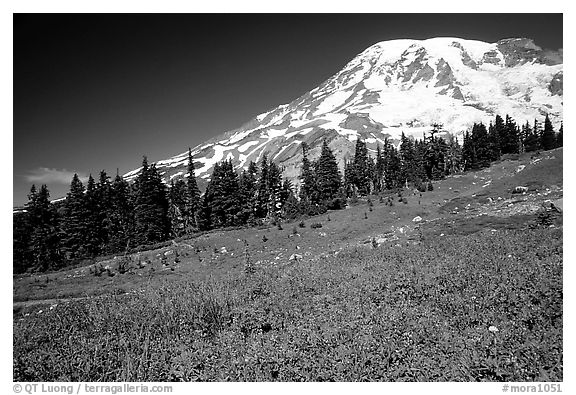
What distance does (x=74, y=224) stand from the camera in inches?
1672

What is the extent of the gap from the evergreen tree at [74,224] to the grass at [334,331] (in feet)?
134

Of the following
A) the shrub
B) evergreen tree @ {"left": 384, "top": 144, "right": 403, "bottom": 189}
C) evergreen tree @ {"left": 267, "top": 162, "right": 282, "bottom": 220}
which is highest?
evergreen tree @ {"left": 384, "top": 144, "right": 403, "bottom": 189}

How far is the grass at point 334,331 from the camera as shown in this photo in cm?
439

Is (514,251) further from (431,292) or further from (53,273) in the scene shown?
(53,273)

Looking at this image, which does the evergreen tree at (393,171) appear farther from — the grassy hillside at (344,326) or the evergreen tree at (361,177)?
the grassy hillside at (344,326)

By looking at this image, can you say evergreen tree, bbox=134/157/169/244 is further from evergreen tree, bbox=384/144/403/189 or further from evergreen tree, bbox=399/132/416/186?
evergreen tree, bbox=384/144/403/189

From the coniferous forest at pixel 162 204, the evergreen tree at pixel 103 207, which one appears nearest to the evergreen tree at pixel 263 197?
the coniferous forest at pixel 162 204

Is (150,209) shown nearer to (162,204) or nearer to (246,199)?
(162,204)

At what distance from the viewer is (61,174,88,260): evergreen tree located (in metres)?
41.9

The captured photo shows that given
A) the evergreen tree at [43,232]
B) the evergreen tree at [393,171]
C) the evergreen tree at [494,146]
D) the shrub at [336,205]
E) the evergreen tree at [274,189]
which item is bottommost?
the evergreen tree at [43,232]

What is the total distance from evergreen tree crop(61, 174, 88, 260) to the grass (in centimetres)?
4076

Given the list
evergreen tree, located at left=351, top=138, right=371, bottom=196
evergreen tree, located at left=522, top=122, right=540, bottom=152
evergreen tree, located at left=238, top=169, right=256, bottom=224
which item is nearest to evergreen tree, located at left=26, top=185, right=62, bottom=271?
evergreen tree, located at left=238, top=169, right=256, bottom=224

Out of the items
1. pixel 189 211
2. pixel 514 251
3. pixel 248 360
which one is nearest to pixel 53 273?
pixel 248 360
